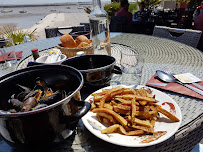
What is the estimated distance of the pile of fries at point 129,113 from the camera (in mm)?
669

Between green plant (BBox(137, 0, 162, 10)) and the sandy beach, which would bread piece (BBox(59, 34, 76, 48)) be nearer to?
the sandy beach

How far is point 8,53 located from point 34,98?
1.47 metres

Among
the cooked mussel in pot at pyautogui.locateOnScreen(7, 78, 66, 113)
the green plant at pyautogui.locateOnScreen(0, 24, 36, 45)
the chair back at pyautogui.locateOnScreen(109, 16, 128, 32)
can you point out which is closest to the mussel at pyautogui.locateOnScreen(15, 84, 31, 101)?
the cooked mussel in pot at pyautogui.locateOnScreen(7, 78, 66, 113)

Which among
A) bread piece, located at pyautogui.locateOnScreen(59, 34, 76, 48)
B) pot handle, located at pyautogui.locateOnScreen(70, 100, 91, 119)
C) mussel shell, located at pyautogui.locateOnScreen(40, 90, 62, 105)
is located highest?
bread piece, located at pyautogui.locateOnScreen(59, 34, 76, 48)

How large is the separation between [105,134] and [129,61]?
2.33 feet

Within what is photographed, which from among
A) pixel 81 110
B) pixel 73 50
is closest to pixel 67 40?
pixel 73 50

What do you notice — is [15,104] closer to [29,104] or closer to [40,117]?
[29,104]

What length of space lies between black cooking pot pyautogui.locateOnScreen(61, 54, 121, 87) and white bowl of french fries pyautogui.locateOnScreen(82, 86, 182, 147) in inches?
4.7

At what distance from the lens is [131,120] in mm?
688

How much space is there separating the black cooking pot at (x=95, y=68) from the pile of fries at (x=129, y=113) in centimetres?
12

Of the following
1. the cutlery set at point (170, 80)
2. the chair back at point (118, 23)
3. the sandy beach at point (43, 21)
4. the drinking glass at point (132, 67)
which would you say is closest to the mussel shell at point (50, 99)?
the drinking glass at point (132, 67)

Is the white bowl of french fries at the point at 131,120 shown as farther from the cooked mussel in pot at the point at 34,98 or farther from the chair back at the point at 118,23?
the chair back at the point at 118,23

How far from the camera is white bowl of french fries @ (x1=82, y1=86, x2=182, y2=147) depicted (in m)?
0.63

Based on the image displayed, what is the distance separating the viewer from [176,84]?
106 cm
